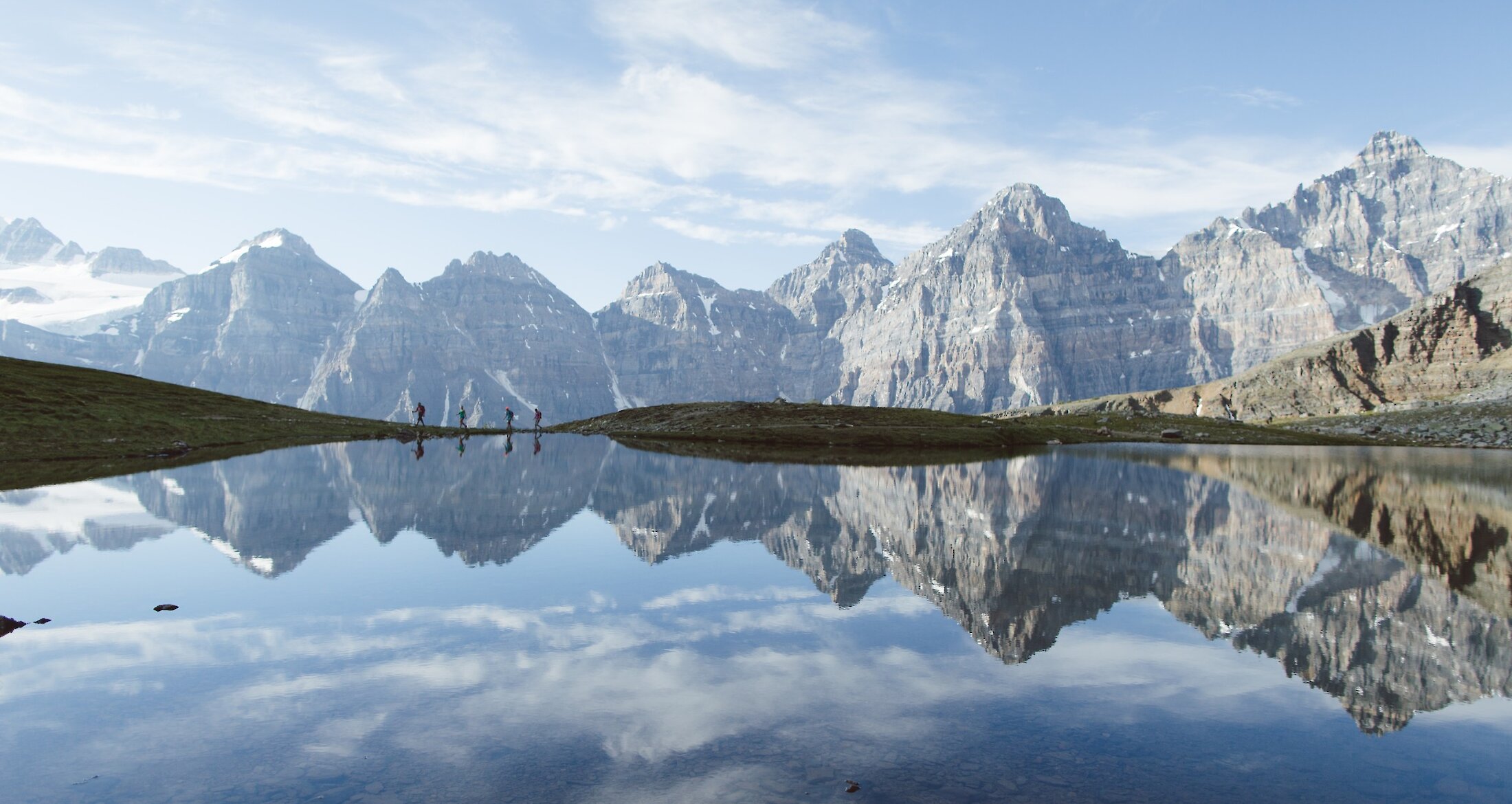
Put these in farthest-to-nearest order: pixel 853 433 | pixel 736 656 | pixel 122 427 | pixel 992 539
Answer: pixel 853 433 < pixel 122 427 < pixel 992 539 < pixel 736 656

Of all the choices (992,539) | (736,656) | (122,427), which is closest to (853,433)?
(992,539)

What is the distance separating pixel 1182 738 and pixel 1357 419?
213m

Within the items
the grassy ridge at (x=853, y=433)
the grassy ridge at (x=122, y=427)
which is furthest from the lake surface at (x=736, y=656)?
the grassy ridge at (x=853, y=433)

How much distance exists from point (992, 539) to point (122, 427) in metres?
67.4

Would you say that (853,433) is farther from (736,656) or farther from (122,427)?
(736,656)

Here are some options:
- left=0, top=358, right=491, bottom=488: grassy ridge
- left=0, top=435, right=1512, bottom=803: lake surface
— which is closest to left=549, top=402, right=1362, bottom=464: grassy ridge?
left=0, top=358, right=491, bottom=488: grassy ridge

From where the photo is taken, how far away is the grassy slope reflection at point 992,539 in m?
16.9

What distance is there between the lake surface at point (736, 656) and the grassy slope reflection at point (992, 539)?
0.17 m

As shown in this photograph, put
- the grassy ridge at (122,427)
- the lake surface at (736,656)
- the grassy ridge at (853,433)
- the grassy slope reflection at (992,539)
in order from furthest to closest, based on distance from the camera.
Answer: the grassy ridge at (853,433) < the grassy ridge at (122,427) < the grassy slope reflection at (992,539) < the lake surface at (736,656)

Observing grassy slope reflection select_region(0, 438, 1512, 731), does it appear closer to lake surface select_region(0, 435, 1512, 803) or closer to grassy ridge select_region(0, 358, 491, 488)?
lake surface select_region(0, 435, 1512, 803)

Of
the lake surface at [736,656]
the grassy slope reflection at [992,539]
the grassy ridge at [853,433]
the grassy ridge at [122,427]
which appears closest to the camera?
the lake surface at [736,656]

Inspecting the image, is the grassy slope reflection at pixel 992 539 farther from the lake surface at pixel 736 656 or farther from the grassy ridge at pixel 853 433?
the grassy ridge at pixel 853 433

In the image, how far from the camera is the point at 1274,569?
2397 centimetres

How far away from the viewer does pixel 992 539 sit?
28109 mm
